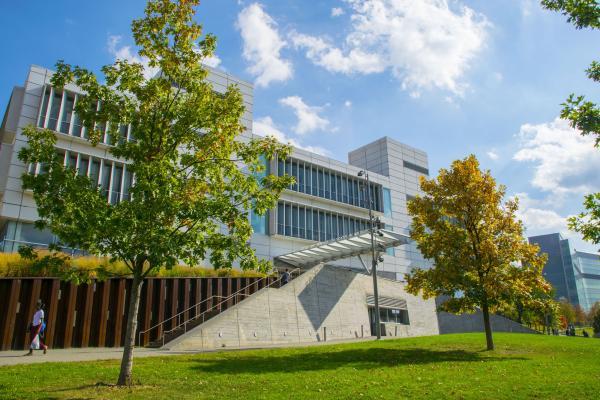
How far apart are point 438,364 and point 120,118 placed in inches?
490

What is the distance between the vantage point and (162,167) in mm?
9828

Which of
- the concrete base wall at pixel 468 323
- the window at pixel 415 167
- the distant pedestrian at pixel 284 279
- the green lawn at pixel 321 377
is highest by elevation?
the window at pixel 415 167

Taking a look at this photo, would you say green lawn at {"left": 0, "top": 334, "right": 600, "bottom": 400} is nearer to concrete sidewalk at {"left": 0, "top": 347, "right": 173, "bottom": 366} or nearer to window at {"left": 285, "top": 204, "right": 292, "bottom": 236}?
concrete sidewalk at {"left": 0, "top": 347, "right": 173, "bottom": 366}

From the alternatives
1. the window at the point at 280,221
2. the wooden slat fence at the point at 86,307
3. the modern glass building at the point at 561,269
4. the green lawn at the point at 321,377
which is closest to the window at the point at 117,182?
the wooden slat fence at the point at 86,307

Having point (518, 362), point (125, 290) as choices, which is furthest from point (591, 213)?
point (125, 290)

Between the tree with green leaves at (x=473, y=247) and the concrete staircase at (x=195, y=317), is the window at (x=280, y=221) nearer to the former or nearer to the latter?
the concrete staircase at (x=195, y=317)

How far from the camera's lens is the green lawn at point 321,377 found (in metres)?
9.94

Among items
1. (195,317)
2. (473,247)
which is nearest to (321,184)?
(195,317)

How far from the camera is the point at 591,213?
11.3m

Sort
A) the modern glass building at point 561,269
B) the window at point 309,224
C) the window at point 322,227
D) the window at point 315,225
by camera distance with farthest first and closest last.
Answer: the modern glass building at point 561,269, the window at point 322,227, the window at point 315,225, the window at point 309,224

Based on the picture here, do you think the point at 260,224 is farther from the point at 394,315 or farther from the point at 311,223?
the point at 394,315

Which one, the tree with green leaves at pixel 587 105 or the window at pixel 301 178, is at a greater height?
the window at pixel 301 178

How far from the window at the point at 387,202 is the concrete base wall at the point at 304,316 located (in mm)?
16354

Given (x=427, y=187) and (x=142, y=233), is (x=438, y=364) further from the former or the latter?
(x=142, y=233)
